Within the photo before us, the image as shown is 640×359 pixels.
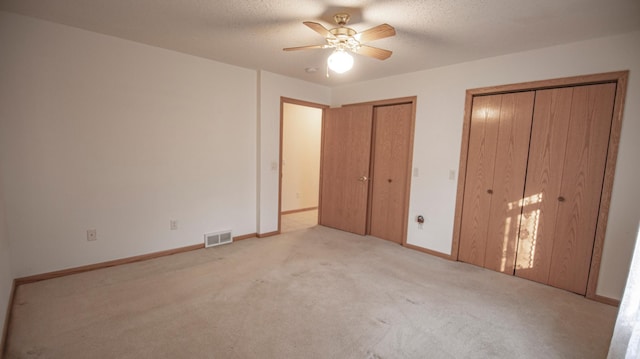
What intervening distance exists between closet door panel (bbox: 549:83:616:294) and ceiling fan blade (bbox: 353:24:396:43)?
6.72 feet

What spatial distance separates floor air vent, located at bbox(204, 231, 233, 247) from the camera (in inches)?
145

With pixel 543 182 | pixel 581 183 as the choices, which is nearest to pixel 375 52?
pixel 543 182

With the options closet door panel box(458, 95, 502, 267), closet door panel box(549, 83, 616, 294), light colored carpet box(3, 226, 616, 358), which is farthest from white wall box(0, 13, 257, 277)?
closet door panel box(549, 83, 616, 294)

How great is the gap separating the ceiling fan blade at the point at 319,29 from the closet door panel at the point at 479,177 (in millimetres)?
2069

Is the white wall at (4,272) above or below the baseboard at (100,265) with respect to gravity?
above

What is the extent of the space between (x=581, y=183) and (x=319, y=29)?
2807mm

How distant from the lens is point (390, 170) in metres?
4.20

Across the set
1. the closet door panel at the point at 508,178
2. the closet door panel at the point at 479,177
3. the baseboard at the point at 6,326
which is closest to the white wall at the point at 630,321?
the closet door panel at the point at 508,178

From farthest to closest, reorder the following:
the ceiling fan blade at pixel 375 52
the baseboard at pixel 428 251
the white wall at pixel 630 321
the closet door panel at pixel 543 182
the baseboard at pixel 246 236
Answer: the baseboard at pixel 246 236 → the baseboard at pixel 428 251 → the closet door panel at pixel 543 182 → the ceiling fan blade at pixel 375 52 → the white wall at pixel 630 321

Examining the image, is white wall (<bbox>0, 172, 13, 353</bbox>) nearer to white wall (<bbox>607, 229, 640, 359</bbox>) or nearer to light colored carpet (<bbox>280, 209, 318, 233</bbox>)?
light colored carpet (<bbox>280, 209, 318, 233</bbox>)

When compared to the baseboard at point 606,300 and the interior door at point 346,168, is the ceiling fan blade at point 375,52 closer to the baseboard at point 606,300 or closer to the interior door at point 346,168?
the interior door at point 346,168

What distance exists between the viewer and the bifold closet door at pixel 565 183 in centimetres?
262

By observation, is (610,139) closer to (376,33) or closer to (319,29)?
(376,33)

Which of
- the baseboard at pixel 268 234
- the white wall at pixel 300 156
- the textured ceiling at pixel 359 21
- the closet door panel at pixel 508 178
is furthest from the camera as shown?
the white wall at pixel 300 156
